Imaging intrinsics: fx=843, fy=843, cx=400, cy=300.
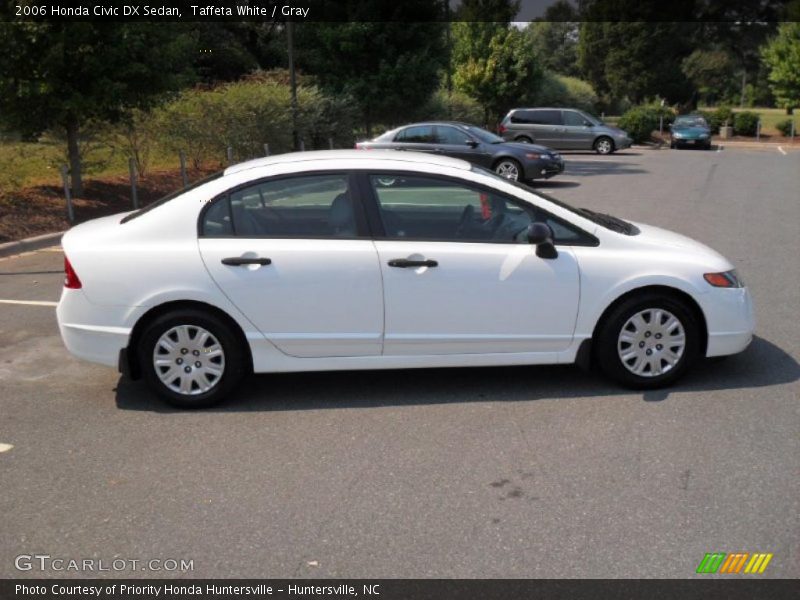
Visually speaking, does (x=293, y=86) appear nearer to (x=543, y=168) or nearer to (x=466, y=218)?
(x=543, y=168)

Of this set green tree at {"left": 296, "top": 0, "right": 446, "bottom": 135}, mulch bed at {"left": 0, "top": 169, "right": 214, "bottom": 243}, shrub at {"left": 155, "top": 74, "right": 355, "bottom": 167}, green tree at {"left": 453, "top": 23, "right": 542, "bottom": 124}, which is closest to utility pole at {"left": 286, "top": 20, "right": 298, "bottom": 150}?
shrub at {"left": 155, "top": 74, "right": 355, "bottom": 167}

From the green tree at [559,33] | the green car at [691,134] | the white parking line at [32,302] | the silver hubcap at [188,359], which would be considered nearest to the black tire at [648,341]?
the silver hubcap at [188,359]

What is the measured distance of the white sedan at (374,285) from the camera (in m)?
5.19

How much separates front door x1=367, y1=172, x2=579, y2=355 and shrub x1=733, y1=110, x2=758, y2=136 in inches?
1593

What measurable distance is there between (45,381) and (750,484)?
4585 millimetres

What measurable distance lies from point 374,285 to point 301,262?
47 centimetres

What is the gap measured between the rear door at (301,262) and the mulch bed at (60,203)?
24.6 ft

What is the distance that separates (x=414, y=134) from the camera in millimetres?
19000

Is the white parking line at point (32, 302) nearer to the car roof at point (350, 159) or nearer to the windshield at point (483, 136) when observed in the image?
the car roof at point (350, 159)

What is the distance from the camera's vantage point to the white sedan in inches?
204

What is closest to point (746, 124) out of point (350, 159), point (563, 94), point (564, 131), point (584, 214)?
point (563, 94)

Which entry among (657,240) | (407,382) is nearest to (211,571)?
(407,382)

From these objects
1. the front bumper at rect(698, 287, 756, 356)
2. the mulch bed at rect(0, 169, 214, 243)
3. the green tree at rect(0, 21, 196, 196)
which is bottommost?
the mulch bed at rect(0, 169, 214, 243)

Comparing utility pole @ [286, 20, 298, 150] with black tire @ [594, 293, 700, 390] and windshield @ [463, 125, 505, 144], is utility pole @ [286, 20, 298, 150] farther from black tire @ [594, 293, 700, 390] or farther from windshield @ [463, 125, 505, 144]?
black tire @ [594, 293, 700, 390]
